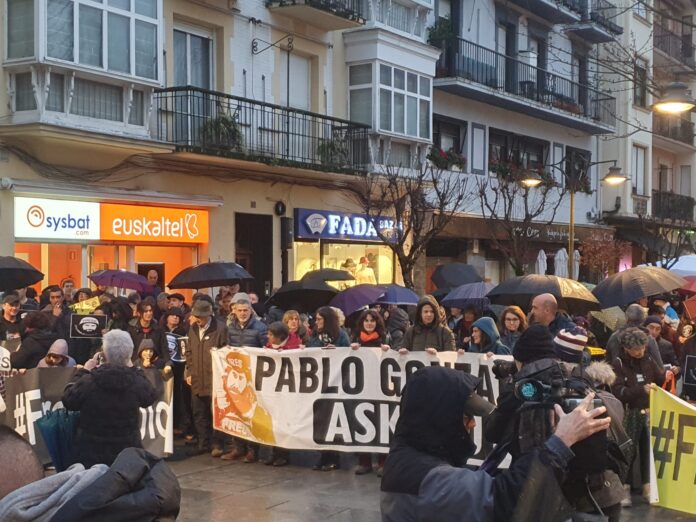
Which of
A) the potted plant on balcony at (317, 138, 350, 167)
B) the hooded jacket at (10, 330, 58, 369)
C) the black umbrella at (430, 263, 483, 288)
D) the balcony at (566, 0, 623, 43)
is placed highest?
the balcony at (566, 0, 623, 43)

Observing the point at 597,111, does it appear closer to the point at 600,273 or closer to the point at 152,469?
the point at 600,273

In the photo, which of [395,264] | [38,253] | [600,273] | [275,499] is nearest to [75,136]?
[38,253]

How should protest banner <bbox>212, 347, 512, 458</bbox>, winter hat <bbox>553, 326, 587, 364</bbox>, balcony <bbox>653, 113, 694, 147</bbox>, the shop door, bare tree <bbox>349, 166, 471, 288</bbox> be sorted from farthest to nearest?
balcony <bbox>653, 113, 694, 147</bbox>, the shop door, bare tree <bbox>349, 166, 471, 288</bbox>, protest banner <bbox>212, 347, 512, 458</bbox>, winter hat <bbox>553, 326, 587, 364</bbox>

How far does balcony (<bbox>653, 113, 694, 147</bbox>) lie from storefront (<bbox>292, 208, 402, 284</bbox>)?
64.3 feet

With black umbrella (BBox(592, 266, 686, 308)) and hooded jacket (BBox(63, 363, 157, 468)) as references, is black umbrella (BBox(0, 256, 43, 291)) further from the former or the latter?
black umbrella (BBox(592, 266, 686, 308))

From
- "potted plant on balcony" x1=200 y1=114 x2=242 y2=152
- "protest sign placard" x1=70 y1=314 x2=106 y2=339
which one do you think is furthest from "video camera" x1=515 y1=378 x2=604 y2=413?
"potted plant on balcony" x1=200 y1=114 x2=242 y2=152

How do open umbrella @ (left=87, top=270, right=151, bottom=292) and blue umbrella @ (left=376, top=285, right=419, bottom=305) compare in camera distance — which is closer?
blue umbrella @ (left=376, top=285, right=419, bottom=305)

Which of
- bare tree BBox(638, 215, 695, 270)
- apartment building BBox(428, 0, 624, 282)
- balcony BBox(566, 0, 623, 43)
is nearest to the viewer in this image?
apartment building BBox(428, 0, 624, 282)

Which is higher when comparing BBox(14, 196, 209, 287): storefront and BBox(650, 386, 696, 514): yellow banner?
BBox(14, 196, 209, 287): storefront

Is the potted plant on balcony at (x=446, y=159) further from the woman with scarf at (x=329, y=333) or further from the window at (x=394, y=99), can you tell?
the woman with scarf at (x=329, y=333)

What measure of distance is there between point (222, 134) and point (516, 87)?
1427 cm

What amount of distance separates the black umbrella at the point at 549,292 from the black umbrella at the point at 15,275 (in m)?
6.26

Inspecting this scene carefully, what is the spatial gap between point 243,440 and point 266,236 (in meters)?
11.7

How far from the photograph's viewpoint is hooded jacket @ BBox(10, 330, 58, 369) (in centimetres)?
1020
